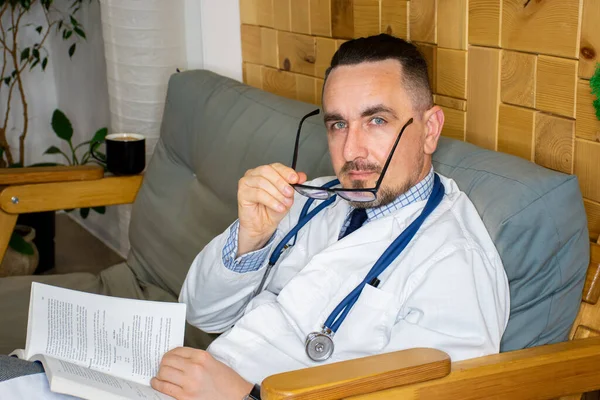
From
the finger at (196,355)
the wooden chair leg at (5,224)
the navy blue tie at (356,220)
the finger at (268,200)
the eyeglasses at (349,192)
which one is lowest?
the wooden chair leg at (5,224)

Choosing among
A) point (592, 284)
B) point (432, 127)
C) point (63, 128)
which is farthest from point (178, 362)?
point (63, 128)

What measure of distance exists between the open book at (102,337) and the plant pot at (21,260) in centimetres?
178

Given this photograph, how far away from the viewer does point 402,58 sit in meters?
Result: 1.53

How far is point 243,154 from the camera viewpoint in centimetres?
207

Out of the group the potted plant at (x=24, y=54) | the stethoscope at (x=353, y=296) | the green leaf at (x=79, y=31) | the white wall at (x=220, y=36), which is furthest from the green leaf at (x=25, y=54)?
the stethoscope at (x=353, y=296)

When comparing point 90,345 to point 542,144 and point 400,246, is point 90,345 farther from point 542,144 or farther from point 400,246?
point 542,144

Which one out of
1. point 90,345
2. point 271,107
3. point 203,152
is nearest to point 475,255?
point 90,345

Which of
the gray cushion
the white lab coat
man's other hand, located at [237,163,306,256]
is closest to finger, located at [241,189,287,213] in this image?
man's other hand, located at [237,163,306,256]

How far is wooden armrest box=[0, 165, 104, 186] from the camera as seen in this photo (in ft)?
7.82

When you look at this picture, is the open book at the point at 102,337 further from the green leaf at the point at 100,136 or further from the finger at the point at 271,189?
the green leaf at the point at 100,136

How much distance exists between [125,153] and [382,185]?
1.18 m

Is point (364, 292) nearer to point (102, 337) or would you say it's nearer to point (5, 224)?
point (102, 337)

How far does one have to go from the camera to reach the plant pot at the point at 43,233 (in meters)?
3.59

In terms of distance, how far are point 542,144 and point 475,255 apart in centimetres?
39
